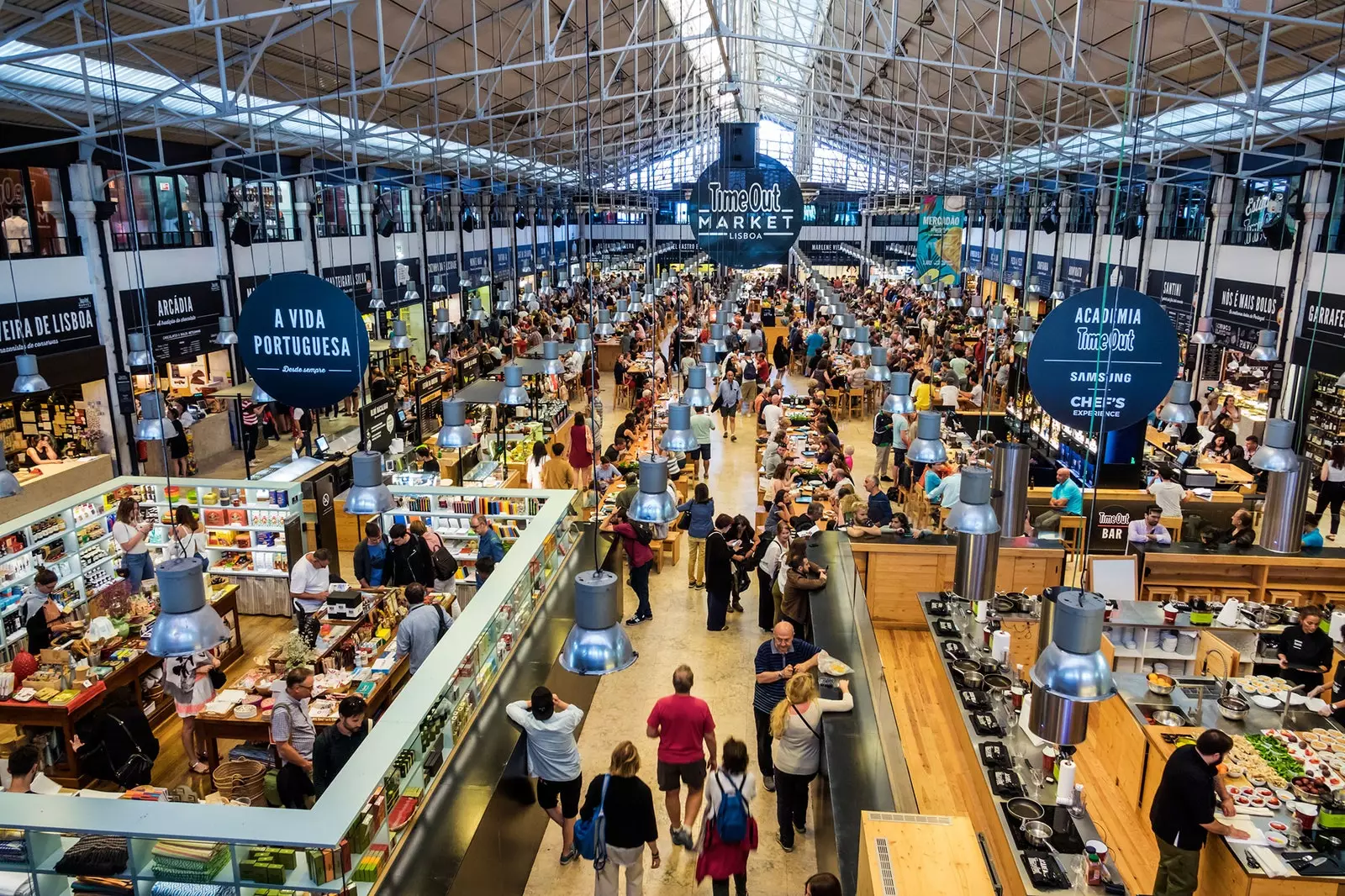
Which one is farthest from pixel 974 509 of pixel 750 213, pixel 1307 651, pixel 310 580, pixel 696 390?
pixel 696 390

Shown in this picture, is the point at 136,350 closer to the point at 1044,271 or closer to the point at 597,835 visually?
the point at 597,835

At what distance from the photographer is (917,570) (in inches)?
378

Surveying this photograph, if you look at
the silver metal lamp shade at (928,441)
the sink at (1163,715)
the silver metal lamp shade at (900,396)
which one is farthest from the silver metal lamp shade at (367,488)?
the silver metal lamp shade at (900,396)

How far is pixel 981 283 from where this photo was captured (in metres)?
36.9

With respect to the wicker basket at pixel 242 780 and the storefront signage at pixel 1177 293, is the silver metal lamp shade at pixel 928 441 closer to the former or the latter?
the wicker basket at pixel 242 780

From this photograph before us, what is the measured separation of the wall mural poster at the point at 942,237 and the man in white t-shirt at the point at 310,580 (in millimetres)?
15238

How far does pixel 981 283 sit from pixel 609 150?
15.4 meters

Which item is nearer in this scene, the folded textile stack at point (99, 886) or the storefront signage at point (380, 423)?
the folded textile stack at point (99, 886)

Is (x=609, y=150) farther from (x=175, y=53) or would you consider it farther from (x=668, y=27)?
(x=175, y=53)

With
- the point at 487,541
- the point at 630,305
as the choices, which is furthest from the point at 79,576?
the point at 630,305

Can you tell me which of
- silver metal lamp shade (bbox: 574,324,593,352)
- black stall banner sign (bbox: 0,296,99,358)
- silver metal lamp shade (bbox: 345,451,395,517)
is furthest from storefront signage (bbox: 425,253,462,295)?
silver metal lamp shade (bbox: 345,451,395,517)

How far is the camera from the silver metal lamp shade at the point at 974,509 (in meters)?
5.83

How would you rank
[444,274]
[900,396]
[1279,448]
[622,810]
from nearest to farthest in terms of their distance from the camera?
[622,810] → [1279,448] → [900,396] → [444,274]

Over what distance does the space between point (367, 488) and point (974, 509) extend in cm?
442
